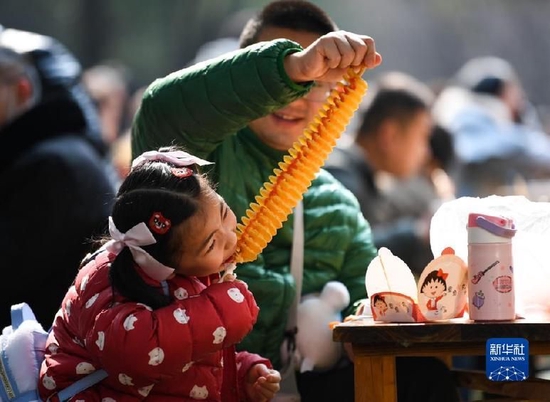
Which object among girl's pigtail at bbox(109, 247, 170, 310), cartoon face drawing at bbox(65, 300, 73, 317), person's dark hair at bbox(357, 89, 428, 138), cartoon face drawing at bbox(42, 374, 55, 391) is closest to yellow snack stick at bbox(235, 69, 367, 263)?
girl's pigtail at bbox(109, 247, 170, 310)

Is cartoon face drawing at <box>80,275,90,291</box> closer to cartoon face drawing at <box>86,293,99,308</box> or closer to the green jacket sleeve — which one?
cartoon face drawing at <box>86,293,99,308</box>

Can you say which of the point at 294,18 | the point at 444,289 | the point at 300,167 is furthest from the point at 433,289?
the point at 294,18

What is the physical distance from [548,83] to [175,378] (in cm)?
1395

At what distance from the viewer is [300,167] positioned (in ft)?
9.03

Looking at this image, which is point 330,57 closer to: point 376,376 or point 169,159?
point 169,159

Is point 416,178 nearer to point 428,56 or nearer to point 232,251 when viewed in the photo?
point 232,251

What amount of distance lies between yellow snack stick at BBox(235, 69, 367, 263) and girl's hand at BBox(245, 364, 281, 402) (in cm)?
29

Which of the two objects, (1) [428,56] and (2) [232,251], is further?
(1) [428,56]

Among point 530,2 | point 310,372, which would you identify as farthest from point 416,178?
point 530,2

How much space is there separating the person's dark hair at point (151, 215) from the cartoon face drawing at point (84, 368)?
0.65 feet

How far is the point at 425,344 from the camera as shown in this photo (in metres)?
2.62

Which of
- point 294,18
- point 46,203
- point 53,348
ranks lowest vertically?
point 53,348

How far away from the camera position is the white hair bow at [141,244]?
2488mm

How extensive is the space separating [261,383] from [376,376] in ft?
1.06
